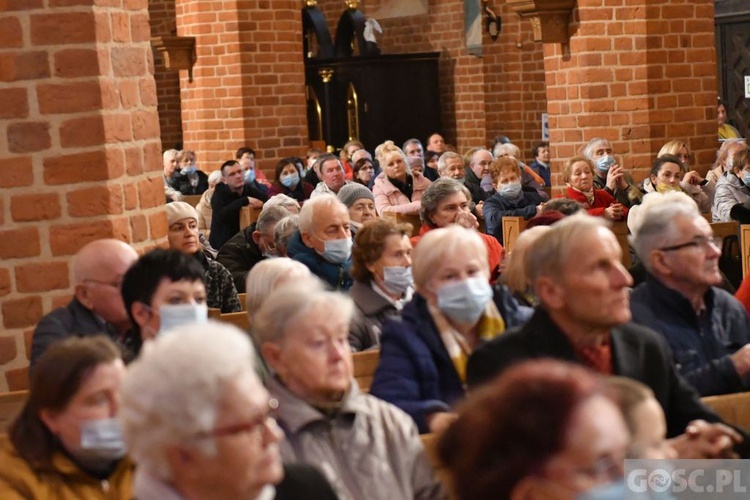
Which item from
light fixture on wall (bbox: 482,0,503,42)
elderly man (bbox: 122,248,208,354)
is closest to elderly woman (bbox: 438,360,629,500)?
elderly man (bbox: 122,248,208,354)

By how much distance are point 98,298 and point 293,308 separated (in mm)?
1555

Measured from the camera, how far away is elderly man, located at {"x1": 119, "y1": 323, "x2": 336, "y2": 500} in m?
2.87

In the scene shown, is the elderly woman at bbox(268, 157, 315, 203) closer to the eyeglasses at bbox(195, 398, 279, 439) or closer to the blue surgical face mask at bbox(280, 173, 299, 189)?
the blue surgical face mask at bbox(280, 173, 299, 189)

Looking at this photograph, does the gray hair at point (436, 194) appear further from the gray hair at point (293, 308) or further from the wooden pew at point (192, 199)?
the wooden pew at point (192, 199)

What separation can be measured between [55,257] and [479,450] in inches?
141

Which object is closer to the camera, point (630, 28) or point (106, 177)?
point (106, 177)

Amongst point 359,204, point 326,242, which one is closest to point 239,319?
point 326,242

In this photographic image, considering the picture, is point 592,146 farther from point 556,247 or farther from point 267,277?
point 556,247

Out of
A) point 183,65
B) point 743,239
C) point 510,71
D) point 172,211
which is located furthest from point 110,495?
point 510,71

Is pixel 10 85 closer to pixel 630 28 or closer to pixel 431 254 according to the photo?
pixel 431 254

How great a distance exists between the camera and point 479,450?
240 centimetres

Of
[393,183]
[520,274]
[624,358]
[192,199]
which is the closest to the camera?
[624,358]

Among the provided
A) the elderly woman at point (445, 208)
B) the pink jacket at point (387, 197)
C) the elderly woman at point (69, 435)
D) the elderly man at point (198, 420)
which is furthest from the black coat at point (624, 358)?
the pink jacket at point (387, 197)

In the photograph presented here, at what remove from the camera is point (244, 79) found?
15031mm
